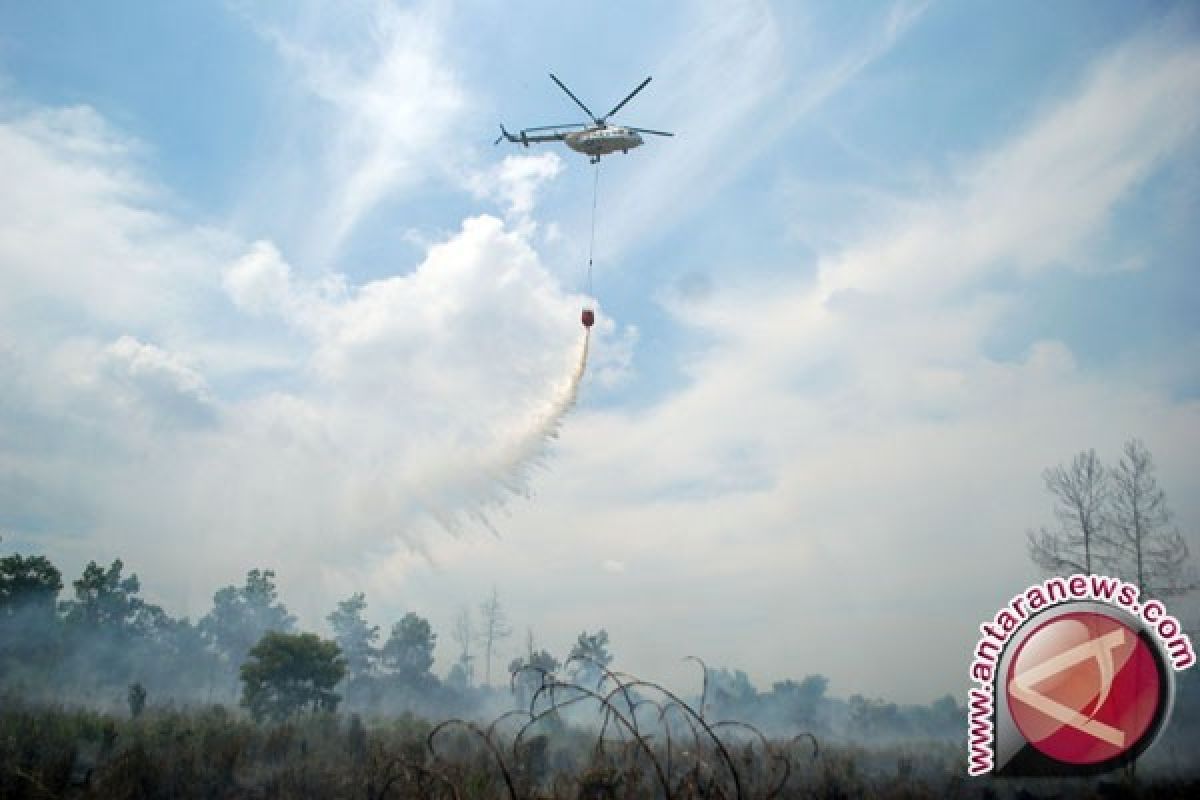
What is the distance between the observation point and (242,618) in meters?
84.6

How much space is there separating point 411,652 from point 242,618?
20.8 meters

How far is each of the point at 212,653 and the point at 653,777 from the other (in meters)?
72.1

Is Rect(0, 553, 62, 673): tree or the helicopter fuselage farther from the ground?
the helicopter fuselage

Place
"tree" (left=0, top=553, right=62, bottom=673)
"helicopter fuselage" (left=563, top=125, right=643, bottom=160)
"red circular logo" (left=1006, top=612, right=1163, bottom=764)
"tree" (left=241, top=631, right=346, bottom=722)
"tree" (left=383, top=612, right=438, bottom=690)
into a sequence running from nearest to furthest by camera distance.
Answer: "red circular logo" (left=1006, top=612, right=1163, bottom=764) < "helicopter fuselage" (left=563, top=125, right=643, bottom=160) < "tree" (left=241, top=631, right=346, bottom=722) < "tree" (left=0, top=553, right=62, bottom=673) < "tree" (left=383, top=612, right=438, bottom=690)

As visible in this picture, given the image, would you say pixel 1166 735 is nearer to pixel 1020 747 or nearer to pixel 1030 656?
pixel 1020 747

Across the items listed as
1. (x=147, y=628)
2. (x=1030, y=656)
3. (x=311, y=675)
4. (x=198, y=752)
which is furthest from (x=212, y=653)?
(x=1030, y=656)

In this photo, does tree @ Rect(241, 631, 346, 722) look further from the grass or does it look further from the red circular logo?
the red circular logo

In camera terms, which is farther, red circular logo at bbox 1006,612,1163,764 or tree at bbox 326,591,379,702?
tree at bbox 326,591,379,702

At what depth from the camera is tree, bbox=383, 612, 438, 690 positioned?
80.1m

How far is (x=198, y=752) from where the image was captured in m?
20.6

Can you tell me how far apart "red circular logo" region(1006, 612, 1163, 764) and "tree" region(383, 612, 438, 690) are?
68659 mm

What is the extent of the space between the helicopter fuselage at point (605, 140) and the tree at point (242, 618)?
221ft

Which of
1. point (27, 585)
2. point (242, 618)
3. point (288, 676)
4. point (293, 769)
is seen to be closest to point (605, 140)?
point (293, 769)

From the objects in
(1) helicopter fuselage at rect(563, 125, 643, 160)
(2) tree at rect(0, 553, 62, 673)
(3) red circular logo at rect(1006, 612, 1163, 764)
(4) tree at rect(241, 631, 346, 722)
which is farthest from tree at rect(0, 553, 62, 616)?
(3) red circular logo at rect(1006, 612, 1163, 764)
